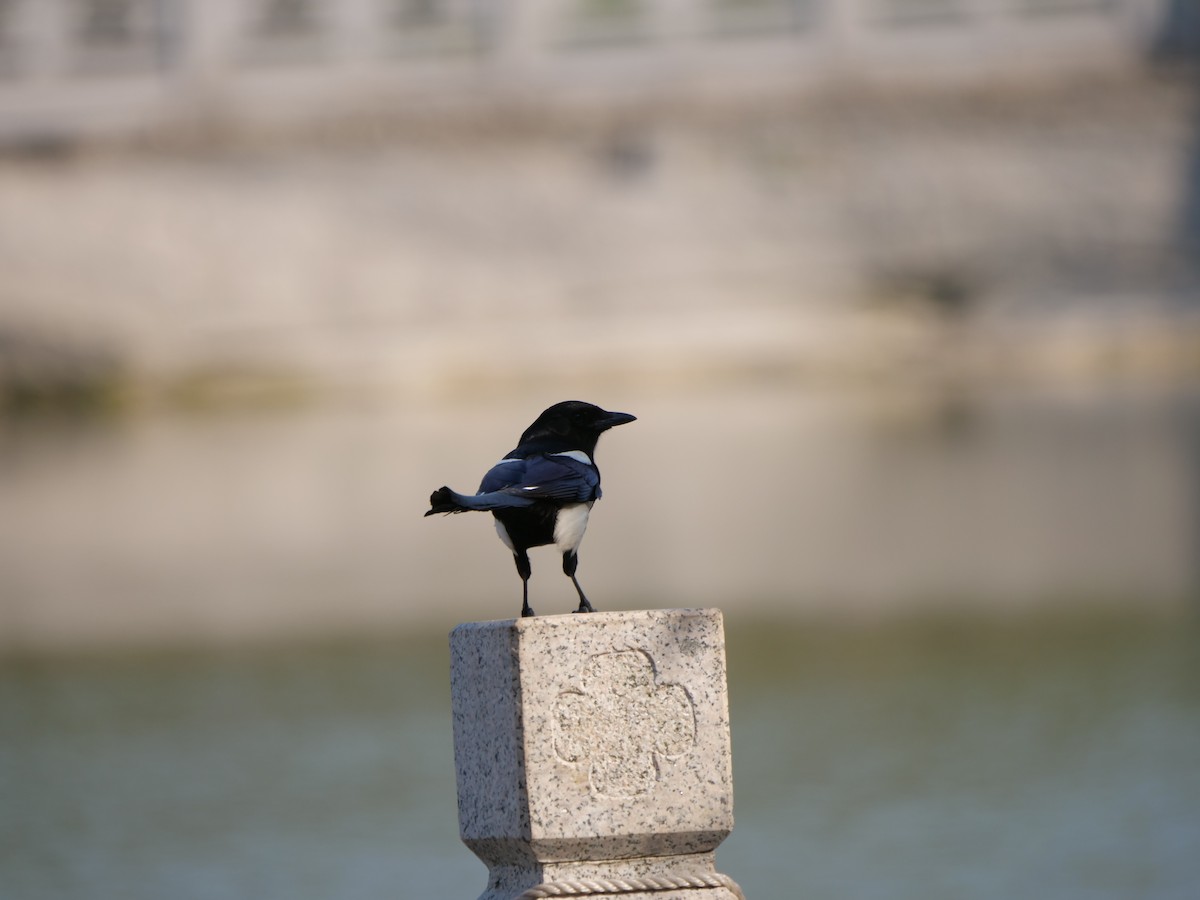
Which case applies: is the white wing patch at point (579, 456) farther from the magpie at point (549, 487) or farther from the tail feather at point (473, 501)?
the tail feather at point (473, 501)

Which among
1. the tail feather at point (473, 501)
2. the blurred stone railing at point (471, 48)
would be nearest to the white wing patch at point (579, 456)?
the tail feather at point (473, 501)

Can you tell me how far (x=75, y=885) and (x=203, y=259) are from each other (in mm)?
17380

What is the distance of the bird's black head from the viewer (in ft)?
12.6

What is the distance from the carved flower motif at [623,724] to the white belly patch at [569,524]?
0.39 metres

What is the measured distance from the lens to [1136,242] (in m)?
22.5

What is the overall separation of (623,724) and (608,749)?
0.05m

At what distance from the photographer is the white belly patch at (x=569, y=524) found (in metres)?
3.69

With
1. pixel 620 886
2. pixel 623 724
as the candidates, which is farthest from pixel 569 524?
pixel 620 886

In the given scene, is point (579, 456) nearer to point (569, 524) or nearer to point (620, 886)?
point (569, 524)

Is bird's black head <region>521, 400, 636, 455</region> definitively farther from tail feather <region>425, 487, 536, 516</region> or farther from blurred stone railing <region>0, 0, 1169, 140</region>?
blurred stone railing <region>0, 0, 1169, 140</region>

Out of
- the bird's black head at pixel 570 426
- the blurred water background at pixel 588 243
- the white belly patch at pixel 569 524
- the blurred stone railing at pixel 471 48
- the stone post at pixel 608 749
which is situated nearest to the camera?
the stone post at pixel 608 749

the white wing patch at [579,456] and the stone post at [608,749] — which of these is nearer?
the stone post at [608,749]

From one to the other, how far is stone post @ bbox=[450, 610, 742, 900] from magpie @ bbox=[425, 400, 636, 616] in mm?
176

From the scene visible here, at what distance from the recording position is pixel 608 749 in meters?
3.39
